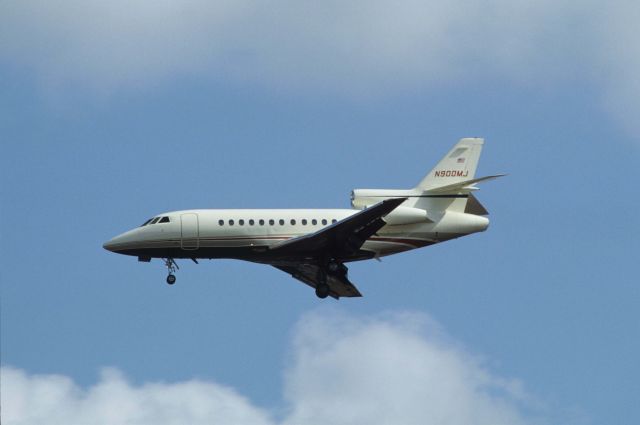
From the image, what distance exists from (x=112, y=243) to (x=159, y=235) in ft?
6.66

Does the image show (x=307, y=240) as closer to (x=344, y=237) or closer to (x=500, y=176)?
(x=344, y=237)

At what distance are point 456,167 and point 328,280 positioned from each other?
703 centimetres

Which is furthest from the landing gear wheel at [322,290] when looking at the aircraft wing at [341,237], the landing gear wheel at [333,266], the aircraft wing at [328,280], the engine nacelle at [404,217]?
the engine nacelle at [404,217]

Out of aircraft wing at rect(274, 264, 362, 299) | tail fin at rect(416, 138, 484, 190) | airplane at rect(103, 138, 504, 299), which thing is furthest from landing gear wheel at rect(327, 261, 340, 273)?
tail fin at rect(416, 138, 484, 190)

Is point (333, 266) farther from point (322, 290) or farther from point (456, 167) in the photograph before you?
point (456, 167)

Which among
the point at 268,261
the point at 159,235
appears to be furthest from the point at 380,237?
the point at 159,235

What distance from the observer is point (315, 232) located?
43031 millimetres

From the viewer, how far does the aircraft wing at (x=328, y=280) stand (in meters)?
46.2

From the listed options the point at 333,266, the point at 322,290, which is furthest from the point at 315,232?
the point at 322,290

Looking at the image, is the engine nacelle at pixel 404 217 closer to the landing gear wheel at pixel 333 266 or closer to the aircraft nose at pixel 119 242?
the landing gear wheel at pixel 333 266

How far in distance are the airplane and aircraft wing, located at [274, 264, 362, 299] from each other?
2.37 ft

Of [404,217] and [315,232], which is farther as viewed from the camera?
[404,217]

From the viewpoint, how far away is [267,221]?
144 feet

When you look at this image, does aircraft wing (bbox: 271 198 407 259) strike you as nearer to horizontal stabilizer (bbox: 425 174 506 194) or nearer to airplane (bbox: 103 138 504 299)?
airplane (bbox: 103 138 504 299)
